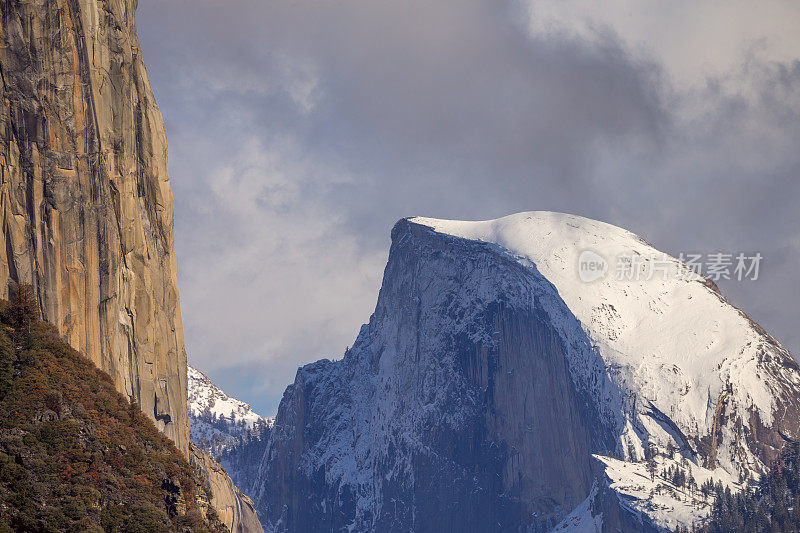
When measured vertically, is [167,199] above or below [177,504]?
above

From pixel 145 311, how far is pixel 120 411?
55.5 ft

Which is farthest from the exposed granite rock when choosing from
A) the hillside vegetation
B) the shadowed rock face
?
the hillside vegetation

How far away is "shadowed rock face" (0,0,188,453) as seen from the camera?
9494cm

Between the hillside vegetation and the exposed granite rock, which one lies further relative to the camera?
the exposed granite rock

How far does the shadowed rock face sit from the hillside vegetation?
4.98m

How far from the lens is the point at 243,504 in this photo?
14425cm

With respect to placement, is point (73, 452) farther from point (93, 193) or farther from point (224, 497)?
point (224, 497)

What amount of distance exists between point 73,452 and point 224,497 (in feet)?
162

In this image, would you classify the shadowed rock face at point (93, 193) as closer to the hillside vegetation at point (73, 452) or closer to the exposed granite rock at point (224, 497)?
the hillside vegetation at point (73, 452)

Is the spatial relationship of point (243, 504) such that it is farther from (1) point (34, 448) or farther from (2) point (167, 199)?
(1) point (34, 448)

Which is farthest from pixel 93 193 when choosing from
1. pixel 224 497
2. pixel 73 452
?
pixel 224 497

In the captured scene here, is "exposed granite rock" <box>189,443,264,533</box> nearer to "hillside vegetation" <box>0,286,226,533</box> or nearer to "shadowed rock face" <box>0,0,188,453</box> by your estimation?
Result: "shadowed rock face" <box>0,0,188,453</box>

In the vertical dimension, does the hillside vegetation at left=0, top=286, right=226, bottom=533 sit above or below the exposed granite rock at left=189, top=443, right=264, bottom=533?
below

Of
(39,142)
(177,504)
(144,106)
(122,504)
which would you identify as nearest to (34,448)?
(122,504)
